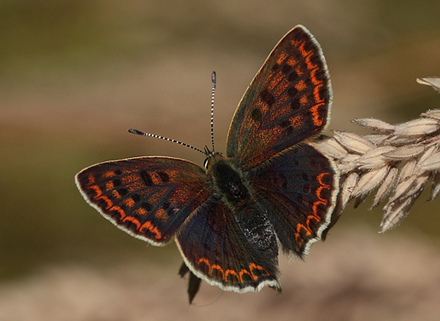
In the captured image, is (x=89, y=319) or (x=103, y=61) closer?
(x=89, y=319)

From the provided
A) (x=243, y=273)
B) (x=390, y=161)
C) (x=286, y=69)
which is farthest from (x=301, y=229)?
(x=286, y=69)

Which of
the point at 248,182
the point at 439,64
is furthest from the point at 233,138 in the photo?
the point at 439,64

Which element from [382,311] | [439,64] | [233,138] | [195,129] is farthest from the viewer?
[195,129]

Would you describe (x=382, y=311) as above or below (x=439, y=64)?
below

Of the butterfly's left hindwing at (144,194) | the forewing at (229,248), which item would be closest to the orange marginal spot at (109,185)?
the butterfly's left hindwing at (144,194)

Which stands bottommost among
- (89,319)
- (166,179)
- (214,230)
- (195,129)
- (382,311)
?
(382,311)

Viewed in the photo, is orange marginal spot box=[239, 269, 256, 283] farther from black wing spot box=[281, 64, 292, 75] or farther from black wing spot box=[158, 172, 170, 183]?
black wing spot box=[281, 64, 292, 75]

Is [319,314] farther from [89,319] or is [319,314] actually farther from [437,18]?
[437,18]
